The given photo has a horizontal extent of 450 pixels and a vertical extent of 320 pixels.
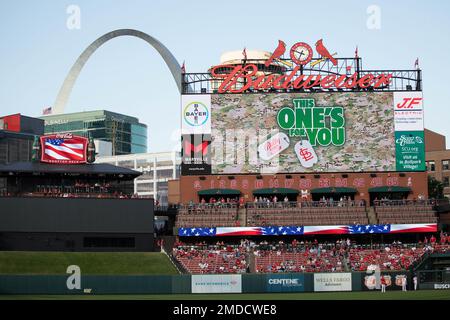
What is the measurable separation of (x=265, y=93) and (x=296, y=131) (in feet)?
16.1

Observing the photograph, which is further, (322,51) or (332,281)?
(322,51)

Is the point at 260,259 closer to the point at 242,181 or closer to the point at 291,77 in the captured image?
the point at 242,181

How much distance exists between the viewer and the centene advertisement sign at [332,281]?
53906 mm

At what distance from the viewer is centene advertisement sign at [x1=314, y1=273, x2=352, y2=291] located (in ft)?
177

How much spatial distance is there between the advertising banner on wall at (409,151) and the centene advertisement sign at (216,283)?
82.1ft

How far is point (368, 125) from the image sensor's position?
71.0 metres

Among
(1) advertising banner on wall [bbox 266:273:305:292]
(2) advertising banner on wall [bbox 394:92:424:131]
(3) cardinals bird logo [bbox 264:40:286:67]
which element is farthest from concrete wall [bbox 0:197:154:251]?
(2) advertising banner on wall [bbox 394:92:424:131]

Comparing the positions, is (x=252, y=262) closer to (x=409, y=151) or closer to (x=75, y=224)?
(x=75, y=224)

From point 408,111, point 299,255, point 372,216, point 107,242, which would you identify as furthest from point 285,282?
point 408,111

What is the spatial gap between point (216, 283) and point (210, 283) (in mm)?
445

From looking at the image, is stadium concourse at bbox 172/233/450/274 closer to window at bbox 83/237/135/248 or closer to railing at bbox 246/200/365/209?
railing at bbox 246/200/365/209

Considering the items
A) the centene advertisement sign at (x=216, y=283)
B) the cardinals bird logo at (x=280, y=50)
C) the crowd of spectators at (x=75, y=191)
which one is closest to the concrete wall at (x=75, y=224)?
the crowd of spectators at (x=75, y=191)

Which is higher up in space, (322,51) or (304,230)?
(322,51)

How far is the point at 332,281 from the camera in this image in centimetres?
5403
